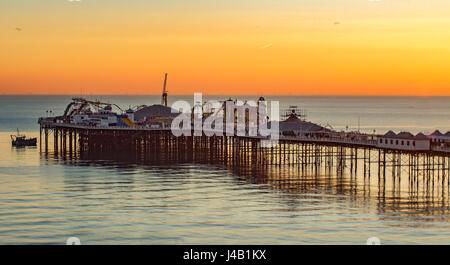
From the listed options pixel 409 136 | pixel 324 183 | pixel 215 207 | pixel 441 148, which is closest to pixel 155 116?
pixel 324 183

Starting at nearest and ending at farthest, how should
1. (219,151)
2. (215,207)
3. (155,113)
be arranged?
1. (215,207)
2. (219,151)
3. (155,113)

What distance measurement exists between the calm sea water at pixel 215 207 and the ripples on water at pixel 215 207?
3.0 inches

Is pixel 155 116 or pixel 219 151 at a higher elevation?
pixel 155 116

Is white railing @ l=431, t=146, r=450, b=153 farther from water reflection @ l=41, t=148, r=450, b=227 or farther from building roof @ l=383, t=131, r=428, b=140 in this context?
water reflection @ l=41, t=148, r=450, b=227

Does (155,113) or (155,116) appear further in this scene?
(155,113)

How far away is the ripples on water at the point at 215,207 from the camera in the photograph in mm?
41594

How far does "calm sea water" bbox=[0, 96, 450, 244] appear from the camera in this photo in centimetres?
4156

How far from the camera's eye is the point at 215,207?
2010 inches

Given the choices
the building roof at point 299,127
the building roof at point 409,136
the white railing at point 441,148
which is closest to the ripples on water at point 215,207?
the white railing at point 441,148

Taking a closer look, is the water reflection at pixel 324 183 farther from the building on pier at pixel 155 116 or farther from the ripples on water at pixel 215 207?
the building on pier at pixel 155 116

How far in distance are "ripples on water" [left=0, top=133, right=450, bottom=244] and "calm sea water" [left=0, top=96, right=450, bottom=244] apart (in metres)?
0.08

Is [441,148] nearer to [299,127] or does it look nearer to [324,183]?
[324,183]

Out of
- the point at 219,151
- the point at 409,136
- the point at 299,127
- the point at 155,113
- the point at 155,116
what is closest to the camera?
the point at 409,136
